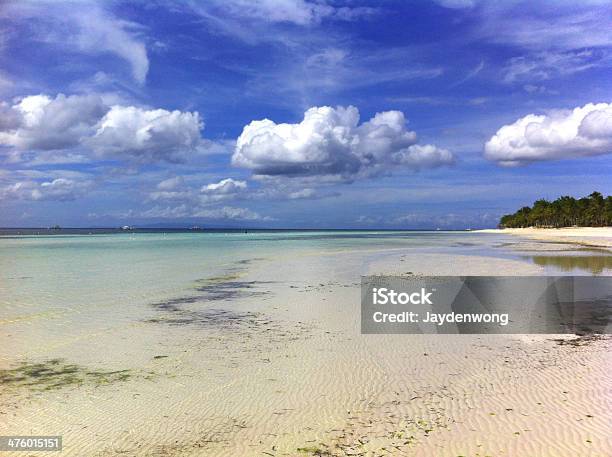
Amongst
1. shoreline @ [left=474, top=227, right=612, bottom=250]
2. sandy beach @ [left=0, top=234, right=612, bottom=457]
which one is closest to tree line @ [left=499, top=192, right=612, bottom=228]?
shoreline @ [left=474, top=227, right=612, bottom=250]

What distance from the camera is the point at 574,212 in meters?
153

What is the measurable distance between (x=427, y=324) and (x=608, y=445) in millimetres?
7490

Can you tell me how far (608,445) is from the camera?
6.11 m

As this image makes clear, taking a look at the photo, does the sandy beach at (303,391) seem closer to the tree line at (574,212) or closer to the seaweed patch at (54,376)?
the seaweed patch at (54,376)

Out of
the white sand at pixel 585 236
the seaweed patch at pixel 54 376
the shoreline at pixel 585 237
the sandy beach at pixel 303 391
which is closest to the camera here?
the sandy beach at pixel 303 391

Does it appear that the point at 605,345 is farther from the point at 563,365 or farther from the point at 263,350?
the point at 263,350

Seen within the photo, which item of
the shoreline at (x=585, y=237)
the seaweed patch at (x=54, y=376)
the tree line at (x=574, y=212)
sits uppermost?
the tree line at (x=574, y=212)

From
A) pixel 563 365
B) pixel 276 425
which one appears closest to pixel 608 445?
pixel 563 365

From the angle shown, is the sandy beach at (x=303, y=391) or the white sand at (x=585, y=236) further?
the white sand at (x=585, y=236)

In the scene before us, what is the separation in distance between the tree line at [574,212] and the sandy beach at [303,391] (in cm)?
15301

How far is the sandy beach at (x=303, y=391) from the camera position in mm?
6270

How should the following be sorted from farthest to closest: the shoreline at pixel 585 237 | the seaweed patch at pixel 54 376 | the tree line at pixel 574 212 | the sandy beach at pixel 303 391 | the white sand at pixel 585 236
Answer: the tree line at pixel 574 212
the white sand at pixel 585 236
the shoreline at pixel 585 237
the seaweed patch at pixel 54 376
the sandy beach at pixel 303 391

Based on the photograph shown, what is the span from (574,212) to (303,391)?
17248 centimetres

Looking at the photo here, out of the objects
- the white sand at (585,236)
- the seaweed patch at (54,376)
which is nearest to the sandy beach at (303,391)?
the seaweed patch at (54,376)
